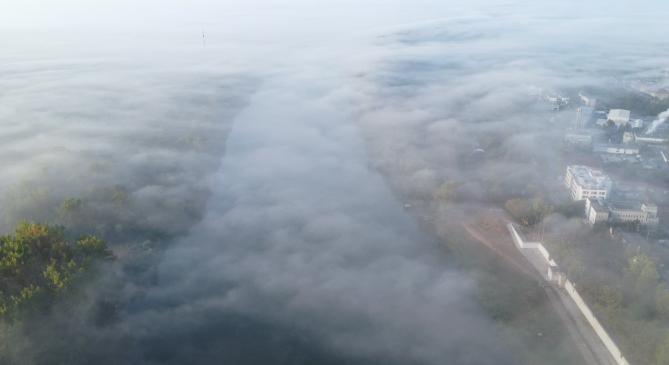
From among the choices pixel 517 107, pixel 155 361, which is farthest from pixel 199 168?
pixel 517 107

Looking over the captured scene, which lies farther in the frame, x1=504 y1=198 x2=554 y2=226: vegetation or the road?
x1=504 y1=198 x2=554 y2=226: vegetation

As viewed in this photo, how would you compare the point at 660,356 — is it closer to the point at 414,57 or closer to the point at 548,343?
the point at 548,343

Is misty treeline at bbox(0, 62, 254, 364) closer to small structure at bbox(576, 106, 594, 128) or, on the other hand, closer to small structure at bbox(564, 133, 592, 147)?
small structure at bbox(564, 133, 592, 147)

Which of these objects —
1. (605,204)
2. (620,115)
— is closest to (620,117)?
(620,115)

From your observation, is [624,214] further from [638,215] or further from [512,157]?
[512,157]

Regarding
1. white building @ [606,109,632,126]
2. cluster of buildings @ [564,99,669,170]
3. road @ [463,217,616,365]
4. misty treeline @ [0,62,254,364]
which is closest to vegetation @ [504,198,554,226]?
road @ [463,217,616,365]

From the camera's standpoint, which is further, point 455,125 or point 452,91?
point 452,91
